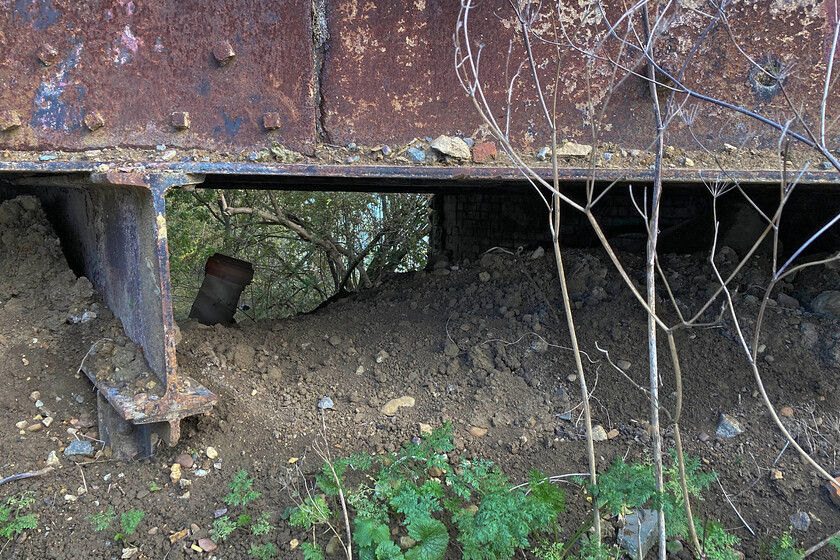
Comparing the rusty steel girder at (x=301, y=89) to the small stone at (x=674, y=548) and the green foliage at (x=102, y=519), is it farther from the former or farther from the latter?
the small stone at (x=674, y=548)

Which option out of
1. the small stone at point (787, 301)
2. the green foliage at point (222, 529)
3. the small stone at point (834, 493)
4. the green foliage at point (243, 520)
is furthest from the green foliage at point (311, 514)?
the small stone at point (787, 301)

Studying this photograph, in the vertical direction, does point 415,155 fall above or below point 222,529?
above

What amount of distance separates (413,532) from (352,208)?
5.88m

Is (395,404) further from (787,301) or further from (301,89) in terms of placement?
(787,301)

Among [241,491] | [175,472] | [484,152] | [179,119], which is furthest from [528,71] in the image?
[175,472]

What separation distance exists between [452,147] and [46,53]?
4.93 feet

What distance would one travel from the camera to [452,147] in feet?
8.32

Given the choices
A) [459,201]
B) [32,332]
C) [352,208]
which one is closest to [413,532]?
[32,332]

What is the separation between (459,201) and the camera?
5.64 metres

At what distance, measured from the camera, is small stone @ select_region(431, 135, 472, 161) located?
2.53 meters

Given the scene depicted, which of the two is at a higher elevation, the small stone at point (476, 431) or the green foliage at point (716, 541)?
the small stone at point (476, 431)

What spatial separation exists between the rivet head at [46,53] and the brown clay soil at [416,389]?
3.93 feet

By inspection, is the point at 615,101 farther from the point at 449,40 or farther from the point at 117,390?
the point at 117,390

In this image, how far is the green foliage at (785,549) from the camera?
2.20 meters
